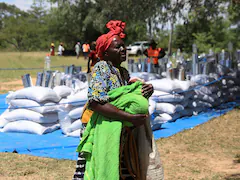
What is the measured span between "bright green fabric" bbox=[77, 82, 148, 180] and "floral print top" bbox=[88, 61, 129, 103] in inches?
1.7

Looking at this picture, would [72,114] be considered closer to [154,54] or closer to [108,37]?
[108,37]

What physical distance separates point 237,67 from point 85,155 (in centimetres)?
925

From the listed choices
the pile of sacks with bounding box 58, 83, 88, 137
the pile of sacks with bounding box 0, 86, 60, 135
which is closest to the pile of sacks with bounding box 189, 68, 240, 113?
the pile of sacks with bounding box 58, 83, 88, 137

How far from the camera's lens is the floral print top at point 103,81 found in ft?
7.47

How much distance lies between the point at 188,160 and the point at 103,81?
3284 mm

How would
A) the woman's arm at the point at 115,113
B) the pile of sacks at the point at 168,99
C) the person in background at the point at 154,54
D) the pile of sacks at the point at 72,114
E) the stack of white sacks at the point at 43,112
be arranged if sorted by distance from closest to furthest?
the woman's arm at the point at 115,113 → the pile of sacks at the point at 72,114 → the stack of white sacks at the point at 43,112 → the pile of sacks at the point at 168,99 → the person in background at the point at 154,54

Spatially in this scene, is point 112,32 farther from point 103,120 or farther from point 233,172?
point 233,172

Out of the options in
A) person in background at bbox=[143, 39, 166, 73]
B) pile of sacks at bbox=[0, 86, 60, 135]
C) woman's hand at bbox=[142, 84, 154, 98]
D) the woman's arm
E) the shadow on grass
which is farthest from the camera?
person in background at bbox=[143, 39, 166, 73]

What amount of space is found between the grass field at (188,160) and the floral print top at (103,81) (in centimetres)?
229

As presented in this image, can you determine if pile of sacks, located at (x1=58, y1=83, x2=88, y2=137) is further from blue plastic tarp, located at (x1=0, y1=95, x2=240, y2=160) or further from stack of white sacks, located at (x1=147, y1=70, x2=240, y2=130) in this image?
stack of white sacks, located at (x1=147, y1=70, x2=240, y2=130)

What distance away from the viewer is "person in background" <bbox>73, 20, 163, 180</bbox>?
2.28 metres

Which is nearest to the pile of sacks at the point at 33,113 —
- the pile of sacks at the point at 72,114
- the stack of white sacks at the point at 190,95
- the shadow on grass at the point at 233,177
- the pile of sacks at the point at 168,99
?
the pile of sacks at the point at 72,114

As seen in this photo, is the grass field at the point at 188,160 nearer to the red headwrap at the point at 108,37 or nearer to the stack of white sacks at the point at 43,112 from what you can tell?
the stack of white sacks at the point at 43,112

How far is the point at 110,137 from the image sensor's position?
7.48 feet
